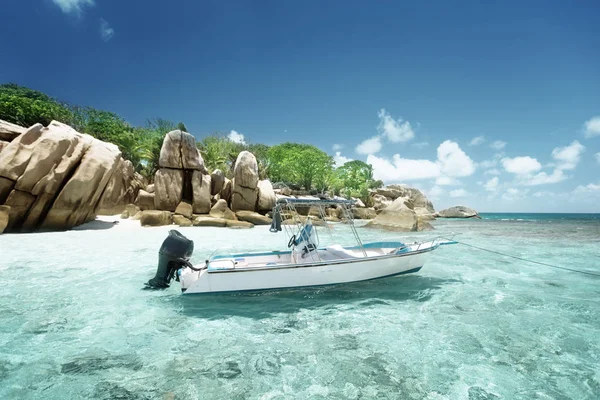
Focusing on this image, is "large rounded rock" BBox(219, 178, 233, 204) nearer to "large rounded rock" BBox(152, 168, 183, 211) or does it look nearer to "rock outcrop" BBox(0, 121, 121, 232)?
"large rounded rock" BBox(152, 168, 183, 211)

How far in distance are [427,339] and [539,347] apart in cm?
195

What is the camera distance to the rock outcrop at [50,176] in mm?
16828

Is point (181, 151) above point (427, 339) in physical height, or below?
above

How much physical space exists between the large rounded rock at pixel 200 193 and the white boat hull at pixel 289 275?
1917 cm

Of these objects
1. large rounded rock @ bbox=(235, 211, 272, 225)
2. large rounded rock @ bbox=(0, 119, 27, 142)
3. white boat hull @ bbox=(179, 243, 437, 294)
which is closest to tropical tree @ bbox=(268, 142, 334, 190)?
large rounded rock @ bbox=(235, 211, 272, 225)

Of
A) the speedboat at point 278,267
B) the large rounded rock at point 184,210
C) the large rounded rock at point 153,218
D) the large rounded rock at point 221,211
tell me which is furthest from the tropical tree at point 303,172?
the speedboat at point 278,267

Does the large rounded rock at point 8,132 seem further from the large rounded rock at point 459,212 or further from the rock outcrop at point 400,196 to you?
the large rounded rock at point 459,212

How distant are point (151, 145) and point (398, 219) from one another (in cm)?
2631

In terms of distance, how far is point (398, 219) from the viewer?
25.6 m

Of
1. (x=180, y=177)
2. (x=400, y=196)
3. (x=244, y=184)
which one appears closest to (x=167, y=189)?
(x=180, y=177)

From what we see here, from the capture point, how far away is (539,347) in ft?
17.7

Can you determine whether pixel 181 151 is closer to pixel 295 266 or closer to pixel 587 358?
pixel 295 266

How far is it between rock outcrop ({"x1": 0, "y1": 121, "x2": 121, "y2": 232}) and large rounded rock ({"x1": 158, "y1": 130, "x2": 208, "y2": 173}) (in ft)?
19.8

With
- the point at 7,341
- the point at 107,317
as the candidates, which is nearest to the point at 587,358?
the point at 107,317
